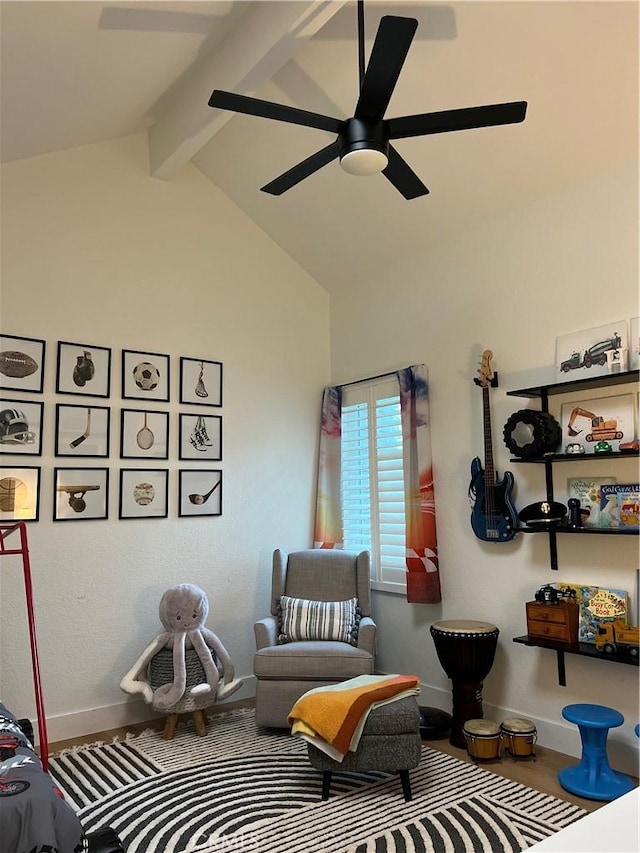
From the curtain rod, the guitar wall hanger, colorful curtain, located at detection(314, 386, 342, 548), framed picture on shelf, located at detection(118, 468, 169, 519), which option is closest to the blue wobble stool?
the guitar wall hanger

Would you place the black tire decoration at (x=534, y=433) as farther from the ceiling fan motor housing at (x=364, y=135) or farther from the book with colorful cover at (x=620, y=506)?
the ceiling fan motor housing at (x=364, y=135)

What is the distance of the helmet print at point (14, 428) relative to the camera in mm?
3584

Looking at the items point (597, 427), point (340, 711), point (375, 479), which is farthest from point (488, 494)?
point (340, 711)

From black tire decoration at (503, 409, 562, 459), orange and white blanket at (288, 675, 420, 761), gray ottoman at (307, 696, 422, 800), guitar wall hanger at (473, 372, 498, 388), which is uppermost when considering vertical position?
guitar wall hanger at (473, 372, 498, 388)

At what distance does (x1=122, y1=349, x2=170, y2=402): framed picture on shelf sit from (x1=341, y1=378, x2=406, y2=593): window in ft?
4.68

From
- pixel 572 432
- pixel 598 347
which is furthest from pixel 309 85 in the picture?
pixel 572 432

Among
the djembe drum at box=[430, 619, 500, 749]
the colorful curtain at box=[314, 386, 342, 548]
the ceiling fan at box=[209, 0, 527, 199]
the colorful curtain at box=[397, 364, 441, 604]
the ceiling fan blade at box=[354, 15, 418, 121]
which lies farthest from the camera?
the colorful curtain at box=[314, 386, 342, 548]

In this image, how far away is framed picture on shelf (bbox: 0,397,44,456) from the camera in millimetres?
3588

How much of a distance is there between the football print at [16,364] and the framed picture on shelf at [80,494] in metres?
0.60

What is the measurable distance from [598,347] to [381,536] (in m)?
1.98

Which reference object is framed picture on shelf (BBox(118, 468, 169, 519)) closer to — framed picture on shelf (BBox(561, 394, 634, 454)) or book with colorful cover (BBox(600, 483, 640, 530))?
framed picture on shelf (BBox(561, 394, 634, 454))

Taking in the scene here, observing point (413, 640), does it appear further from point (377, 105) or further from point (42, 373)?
point (377, 105)

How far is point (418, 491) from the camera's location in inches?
161

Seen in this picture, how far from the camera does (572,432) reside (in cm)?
332
